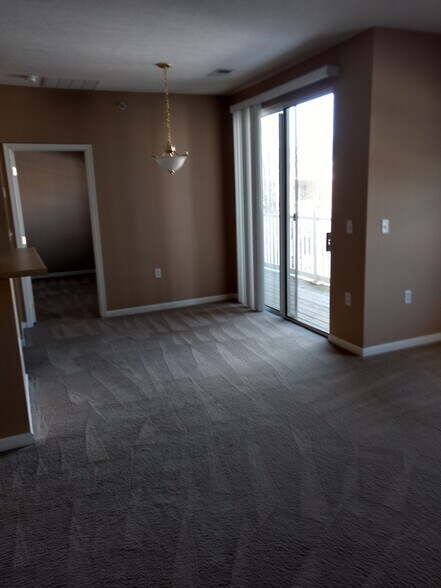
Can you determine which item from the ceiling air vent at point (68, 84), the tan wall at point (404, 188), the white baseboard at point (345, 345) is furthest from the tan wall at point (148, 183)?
the tan wall at point (404, 188)

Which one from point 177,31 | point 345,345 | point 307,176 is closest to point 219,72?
point 177,31

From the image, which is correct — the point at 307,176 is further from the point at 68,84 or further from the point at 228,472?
the point at 228,472

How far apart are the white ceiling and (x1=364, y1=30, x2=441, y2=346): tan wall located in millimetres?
261

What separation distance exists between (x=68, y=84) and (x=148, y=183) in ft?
4.55

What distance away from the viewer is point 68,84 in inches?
196

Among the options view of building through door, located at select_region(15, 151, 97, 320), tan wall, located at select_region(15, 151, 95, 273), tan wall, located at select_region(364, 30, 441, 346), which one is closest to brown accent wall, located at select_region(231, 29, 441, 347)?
tan wall, located at select_region(364, 30, 441, 346)

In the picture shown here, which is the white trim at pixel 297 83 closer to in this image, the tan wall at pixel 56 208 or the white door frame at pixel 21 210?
the white door frame at pixel 21 210

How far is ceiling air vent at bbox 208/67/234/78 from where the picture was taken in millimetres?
4652

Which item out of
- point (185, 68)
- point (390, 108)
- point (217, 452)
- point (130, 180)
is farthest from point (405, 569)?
point (130, 180)

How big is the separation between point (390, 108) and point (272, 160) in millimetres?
1801

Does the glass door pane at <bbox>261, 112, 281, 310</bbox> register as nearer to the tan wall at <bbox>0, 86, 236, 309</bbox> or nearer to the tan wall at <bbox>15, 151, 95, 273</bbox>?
the tan wall at <bbox>0, 86, 236, 309</bbox>

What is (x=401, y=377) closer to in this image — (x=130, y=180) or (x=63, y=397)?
(x=63, y=397)

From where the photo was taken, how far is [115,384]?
375 centimetres

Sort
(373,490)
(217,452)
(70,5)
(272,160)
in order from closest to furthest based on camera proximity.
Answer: (373,490) < (217,452) < (70,5) < (272,160)
